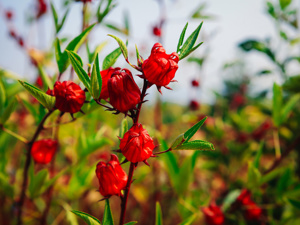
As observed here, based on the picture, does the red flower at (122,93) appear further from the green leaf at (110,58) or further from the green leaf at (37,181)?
the green leaf at (37,181)

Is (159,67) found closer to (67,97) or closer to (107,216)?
(67,97)

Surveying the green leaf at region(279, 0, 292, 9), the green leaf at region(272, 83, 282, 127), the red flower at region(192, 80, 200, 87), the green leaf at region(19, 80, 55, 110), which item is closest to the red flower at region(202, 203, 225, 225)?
the green leaf at region(272, 83, 282, 127)

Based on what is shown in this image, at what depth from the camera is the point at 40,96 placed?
1.26 ft

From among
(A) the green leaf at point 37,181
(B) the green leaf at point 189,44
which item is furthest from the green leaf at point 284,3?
(A) the green leaf at point 37,181

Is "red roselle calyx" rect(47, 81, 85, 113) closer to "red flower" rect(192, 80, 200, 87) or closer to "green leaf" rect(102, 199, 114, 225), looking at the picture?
"green leaf" rect(102, 199, 114, 225)

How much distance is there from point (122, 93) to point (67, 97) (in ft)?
0.34

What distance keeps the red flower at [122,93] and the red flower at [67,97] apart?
73 millimetres

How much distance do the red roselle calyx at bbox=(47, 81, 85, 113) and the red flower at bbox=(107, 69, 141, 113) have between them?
0.07 metres

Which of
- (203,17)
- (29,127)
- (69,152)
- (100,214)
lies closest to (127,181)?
(203,17)

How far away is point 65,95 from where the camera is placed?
0.39 m

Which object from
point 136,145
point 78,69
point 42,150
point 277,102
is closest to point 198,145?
point 136,145

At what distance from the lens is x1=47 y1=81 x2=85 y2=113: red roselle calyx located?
0.39 meters

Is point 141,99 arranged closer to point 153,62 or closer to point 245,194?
point 153,62

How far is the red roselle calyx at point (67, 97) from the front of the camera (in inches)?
15.5
